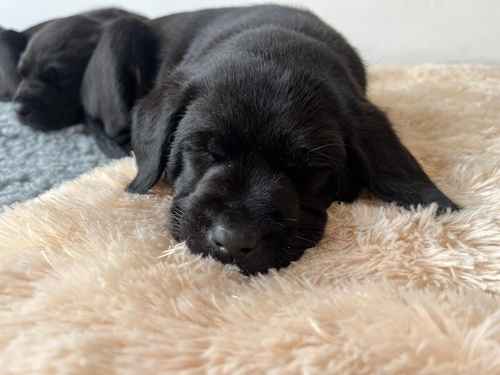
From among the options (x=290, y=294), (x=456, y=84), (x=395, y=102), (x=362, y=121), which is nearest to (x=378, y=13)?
(x=456, y=84)

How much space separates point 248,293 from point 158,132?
2.11 ft

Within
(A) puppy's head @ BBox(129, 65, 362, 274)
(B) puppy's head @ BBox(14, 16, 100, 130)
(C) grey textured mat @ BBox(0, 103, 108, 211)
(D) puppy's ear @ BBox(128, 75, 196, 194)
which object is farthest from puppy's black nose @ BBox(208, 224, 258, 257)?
(B) puppy's head @ BBox(14, 16, 100, 130)

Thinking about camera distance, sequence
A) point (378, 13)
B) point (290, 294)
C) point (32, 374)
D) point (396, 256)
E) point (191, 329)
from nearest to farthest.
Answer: point (32, 374), point (191, 329), point (290, 294), point (396, 256), point (378, 13)

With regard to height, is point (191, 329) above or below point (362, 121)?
below

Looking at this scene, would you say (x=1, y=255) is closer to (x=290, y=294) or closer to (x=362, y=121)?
(x=290, y=294)

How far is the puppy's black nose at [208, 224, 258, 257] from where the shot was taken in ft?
3.41

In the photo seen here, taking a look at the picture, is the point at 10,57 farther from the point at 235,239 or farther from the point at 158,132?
the point at 235,239

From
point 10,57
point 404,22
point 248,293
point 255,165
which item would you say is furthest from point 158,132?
point 404,22

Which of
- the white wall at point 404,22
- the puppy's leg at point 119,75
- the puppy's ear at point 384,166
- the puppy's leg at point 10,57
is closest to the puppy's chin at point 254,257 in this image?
the puppy's ear at point 384,166

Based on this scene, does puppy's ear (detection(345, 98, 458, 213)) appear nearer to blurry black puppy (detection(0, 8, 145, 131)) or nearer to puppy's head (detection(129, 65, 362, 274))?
puppy's head (detection(129, 65, 362, 274))

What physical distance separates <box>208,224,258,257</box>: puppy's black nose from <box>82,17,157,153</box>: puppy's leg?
1138 mm

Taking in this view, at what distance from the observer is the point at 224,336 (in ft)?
2.64

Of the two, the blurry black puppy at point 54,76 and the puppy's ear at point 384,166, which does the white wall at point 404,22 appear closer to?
the blurry black puppy at point 54,76

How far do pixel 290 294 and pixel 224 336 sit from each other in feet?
0.60
